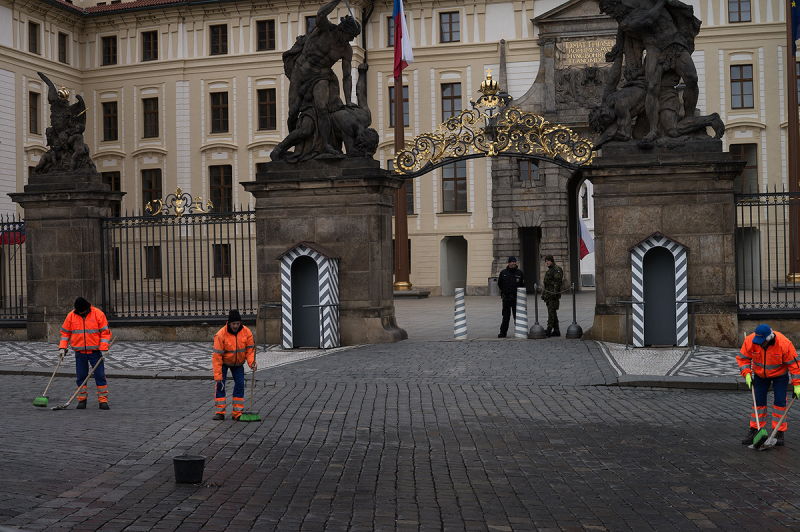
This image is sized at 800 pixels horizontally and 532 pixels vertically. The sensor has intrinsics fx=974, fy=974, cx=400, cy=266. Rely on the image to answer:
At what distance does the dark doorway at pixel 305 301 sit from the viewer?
1819 cm

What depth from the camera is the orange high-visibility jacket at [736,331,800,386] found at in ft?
29.7

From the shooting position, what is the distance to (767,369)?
911 cm

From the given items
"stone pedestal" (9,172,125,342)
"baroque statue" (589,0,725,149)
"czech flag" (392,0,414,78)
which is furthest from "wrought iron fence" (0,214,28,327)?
"baroque statue" (589,0,725,149)

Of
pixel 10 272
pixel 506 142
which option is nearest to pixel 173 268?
pixel 10 272

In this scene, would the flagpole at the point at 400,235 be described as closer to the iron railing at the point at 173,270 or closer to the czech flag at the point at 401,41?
the iron railing at the point at 173,270

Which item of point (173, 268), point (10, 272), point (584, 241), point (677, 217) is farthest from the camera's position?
point (173, 268)

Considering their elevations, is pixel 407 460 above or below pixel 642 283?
below

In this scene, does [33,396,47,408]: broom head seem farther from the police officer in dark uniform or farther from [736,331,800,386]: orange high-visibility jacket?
the police officer in dark uniform

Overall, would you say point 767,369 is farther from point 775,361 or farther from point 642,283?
point 642,283

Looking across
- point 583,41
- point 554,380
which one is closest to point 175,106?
point 583,41

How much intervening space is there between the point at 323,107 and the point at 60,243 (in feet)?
21.0

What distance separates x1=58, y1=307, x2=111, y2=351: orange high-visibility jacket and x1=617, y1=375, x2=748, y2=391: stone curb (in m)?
6.72

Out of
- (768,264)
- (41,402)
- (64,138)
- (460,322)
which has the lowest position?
(41,402)

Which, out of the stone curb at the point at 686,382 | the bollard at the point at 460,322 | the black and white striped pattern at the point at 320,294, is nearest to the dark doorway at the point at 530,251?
the bollard at the point at 460,322
